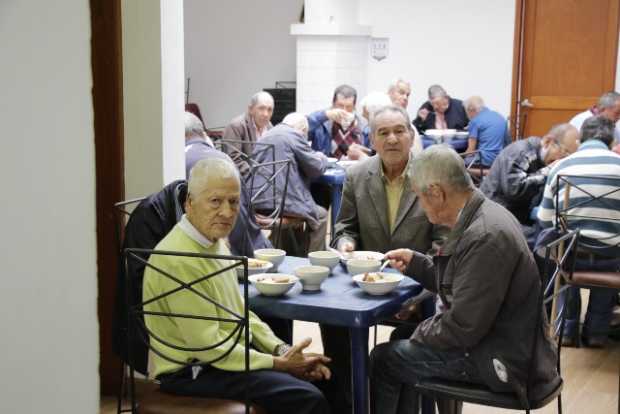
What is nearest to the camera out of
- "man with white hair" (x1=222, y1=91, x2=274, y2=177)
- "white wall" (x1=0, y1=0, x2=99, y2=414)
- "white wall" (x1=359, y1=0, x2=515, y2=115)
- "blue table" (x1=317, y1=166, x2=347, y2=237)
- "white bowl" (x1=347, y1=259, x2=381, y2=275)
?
"white wall" (x1=0, y1=0, x2=99, y2=414)

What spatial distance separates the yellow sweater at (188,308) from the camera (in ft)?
6.78

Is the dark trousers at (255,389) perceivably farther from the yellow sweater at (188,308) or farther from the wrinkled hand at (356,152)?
the wrinkled hand at (356,152)

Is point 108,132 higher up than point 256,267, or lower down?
higher up

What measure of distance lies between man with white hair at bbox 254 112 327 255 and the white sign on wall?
165 inches

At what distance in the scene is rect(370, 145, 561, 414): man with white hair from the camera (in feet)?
7.20

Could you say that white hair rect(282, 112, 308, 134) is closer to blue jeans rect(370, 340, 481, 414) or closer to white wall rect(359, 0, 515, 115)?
blue jeans rect(370, 340, 481, 414)

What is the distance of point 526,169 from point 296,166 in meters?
1.39

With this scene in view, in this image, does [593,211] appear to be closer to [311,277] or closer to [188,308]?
[311,277]

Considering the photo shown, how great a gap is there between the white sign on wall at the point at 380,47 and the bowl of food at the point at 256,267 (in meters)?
6.70

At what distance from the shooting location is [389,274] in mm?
2588

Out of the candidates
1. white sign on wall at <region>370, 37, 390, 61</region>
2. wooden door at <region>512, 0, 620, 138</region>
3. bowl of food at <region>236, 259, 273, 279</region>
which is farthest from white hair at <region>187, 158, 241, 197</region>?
white sign on wall at <region>370, 37, 390, 61</region>

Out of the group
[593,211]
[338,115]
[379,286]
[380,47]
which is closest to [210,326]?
[379,286]

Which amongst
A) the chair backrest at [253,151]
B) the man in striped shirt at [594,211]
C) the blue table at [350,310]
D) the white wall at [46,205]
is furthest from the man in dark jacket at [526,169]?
the white wall at [46,205]

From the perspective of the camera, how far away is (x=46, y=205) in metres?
0.43
